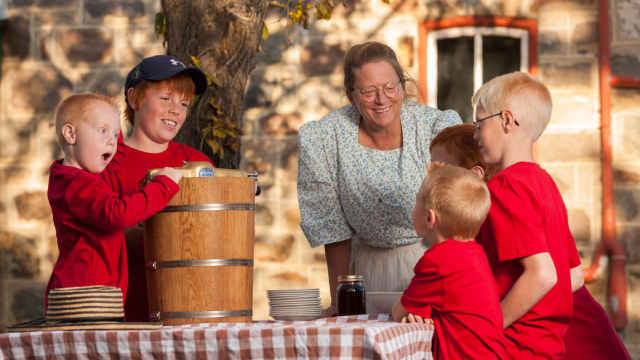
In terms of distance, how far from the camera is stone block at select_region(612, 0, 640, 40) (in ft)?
16.5

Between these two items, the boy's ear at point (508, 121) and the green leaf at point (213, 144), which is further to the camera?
the green leaf at point (213, 144)

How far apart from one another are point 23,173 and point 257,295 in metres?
2.18

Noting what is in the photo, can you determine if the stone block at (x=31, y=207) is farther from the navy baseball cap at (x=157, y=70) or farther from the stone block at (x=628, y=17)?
the stone block at (x=628, y=17)

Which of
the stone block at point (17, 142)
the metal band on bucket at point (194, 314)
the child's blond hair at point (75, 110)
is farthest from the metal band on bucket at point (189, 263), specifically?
the stone block at point (17, 142)

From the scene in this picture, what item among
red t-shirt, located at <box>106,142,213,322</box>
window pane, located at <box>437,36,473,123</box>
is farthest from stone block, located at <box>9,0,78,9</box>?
red t-shirt, located at <box>106,142,213,322</box>

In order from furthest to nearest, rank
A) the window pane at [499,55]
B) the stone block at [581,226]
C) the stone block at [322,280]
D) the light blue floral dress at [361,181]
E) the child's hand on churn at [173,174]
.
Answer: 1. the window pane at [499,55]
2. the stone block at [322,280]
3. the stone block at [581,226]
4. the light blue floral dress at [361,181]
5. the child's hand on churn at [173,174]

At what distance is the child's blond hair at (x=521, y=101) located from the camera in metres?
1.98

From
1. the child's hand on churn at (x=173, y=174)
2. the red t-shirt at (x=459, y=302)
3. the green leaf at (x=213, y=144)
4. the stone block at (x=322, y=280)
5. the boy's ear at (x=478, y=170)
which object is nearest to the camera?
the red t-shirt at (x=459, y=302)

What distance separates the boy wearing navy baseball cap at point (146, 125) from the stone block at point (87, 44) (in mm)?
3159

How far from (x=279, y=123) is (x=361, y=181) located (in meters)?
2.47

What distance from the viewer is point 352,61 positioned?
9.09 feet

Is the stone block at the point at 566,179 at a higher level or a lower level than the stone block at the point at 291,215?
higher

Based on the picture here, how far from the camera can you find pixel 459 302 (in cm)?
169

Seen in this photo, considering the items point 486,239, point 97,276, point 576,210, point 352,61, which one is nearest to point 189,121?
point 352,61
